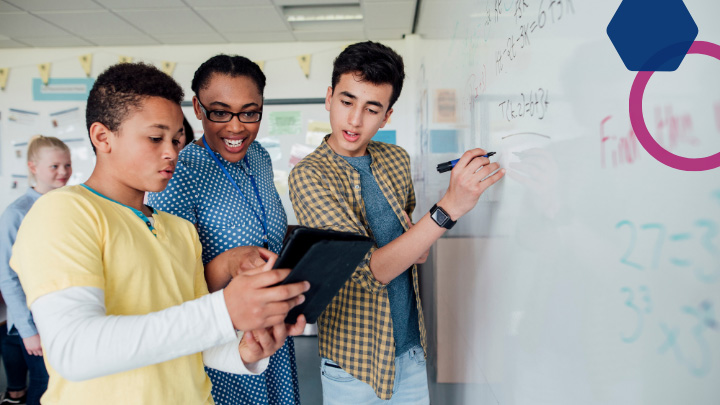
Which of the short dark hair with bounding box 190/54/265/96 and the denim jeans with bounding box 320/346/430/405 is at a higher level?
the short dark hair with bounding box 190/54/265/96

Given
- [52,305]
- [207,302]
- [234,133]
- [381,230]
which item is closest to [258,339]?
[207,302]

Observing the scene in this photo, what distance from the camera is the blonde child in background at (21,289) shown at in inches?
69.7

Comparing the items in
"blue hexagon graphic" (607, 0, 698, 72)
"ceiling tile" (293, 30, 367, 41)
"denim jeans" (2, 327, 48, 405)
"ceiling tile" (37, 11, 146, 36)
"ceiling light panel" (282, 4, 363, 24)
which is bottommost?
"denim jeans" (2, 327, 48, 405)

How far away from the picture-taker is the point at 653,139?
39 centimetres

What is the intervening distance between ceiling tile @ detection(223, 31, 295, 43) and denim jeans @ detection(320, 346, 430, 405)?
307 centimetres

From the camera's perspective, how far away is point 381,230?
1044mm

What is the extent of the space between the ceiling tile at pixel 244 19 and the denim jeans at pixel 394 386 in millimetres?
2706

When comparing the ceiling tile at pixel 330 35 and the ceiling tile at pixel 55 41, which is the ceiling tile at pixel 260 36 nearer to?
the ceiling tile at pixel 330 35

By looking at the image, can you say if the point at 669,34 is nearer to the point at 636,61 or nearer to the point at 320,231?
the point at 636,61

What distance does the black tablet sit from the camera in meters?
0.56

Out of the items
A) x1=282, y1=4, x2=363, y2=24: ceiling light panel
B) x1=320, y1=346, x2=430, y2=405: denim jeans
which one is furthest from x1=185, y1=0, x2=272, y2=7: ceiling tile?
x1=320, y1=346, x2=430, y2=405: denim jeans

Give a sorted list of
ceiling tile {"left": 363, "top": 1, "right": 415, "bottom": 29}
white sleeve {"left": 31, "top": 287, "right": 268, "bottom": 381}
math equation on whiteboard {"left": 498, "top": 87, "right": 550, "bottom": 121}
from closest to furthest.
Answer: white sleeve {"left": 31, "top": 287, "right": 268, "bottom": 381}
math equation on whiteboard {"left": 498, "top": 87, "right": 550, "bottom": 121}
ceiling tile {"left": 363, "top": 1, "right": 415, "bottom": 29}

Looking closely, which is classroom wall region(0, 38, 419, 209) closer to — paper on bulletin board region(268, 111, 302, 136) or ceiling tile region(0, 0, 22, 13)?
paper on bulletin board region(268, 111, 302, 136)

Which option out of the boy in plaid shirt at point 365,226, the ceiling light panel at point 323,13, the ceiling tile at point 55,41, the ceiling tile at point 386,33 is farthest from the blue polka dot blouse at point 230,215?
the ceiling tile at point 55,41
